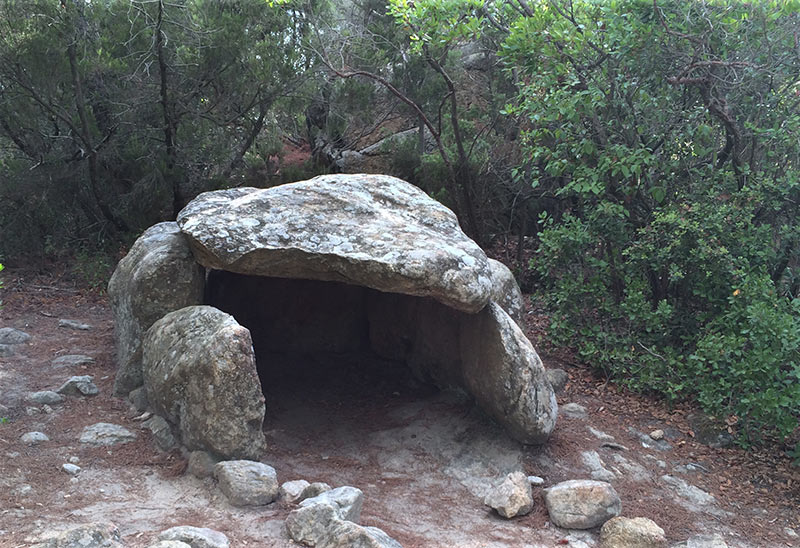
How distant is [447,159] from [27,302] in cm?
497

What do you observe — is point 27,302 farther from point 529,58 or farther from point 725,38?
point 725,38

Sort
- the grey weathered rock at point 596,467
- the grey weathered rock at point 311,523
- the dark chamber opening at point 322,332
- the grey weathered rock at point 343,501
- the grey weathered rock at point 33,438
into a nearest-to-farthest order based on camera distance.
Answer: the grey weathered rock at point 311,523 < the grey weathered rock at point 343,501 < the grey weathered rock at point 33,438 < the grey weathered rock at point 596,467 < the dark chamber opening at point 322,332

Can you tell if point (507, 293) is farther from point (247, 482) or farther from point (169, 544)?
point (169, 544)

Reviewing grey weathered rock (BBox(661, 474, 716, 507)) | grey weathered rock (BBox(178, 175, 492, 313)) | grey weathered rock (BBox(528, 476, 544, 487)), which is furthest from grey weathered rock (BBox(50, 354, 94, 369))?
grey weathered rock (BBox(661, 474, 716, 507))

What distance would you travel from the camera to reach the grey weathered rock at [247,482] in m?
4.11

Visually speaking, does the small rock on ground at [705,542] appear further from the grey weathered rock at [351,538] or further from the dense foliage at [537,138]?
the grey weathered rock at [351,538]

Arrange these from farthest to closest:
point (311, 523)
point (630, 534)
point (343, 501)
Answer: point (630, 534)
point (343, 501)
point (311, 523)

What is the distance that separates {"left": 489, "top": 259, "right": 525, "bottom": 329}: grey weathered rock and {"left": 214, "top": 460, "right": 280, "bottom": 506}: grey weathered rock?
2609 millimetres

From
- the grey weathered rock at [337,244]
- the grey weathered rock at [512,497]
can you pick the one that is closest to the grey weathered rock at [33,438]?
the grey weathered rock at [337,244]

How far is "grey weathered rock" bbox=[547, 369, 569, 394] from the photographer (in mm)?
6383

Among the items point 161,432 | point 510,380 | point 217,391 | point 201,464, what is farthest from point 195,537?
point 510,380

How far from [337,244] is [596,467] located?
239cm

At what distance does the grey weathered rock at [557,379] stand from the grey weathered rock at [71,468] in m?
3.77

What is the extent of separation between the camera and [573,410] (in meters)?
6.01
